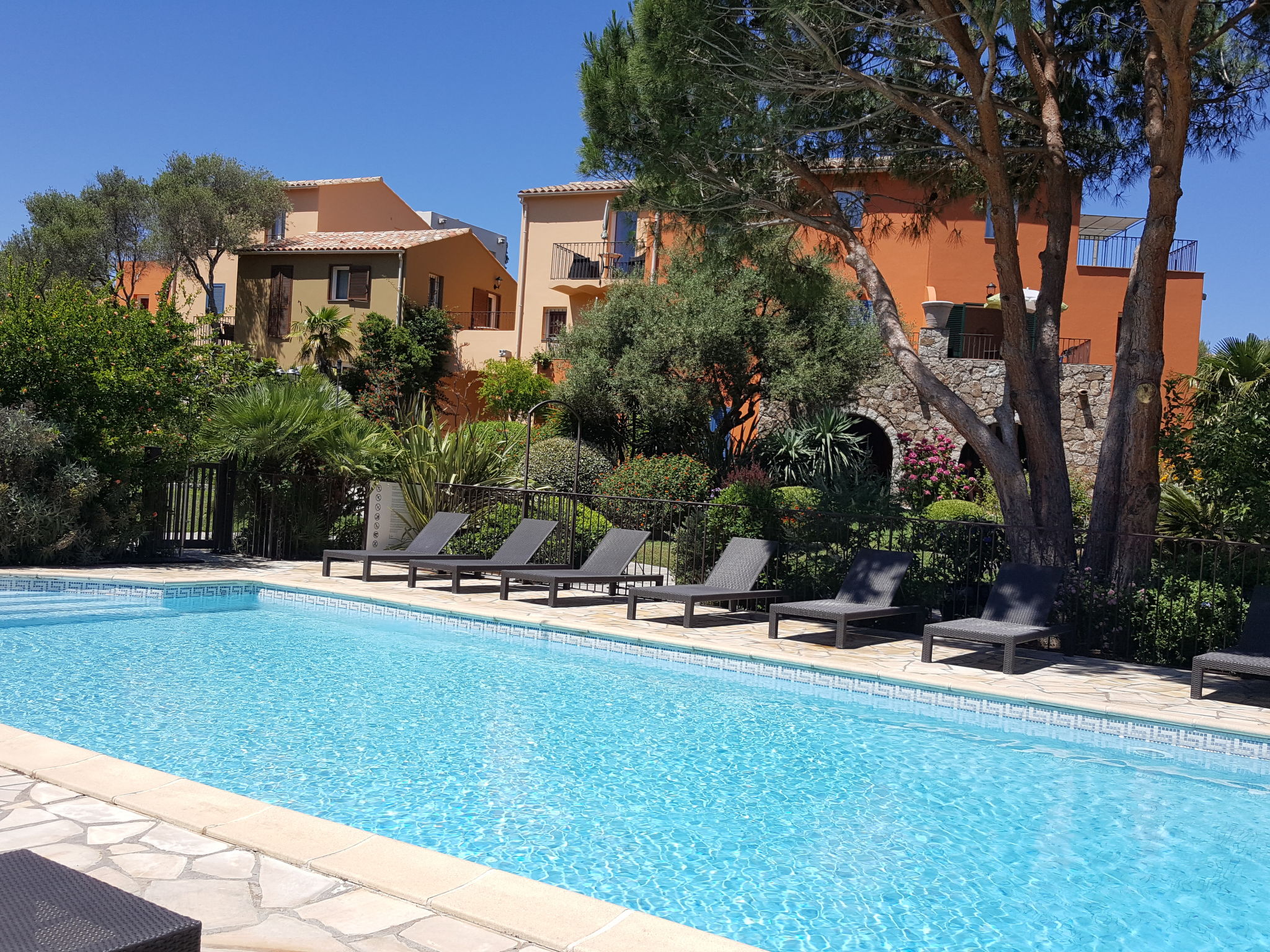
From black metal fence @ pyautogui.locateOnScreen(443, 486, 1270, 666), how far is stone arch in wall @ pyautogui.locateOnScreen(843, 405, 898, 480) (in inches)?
373

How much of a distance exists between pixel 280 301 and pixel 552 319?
31.8ft

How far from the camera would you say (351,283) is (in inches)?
1298

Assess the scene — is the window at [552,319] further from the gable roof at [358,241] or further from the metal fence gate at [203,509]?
the metal fence gate at [203,509]

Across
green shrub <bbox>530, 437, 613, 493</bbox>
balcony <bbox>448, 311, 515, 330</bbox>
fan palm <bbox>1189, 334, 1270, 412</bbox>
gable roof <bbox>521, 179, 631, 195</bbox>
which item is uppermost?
gable roof <bbox>521, 179, 631, 195</bbox>

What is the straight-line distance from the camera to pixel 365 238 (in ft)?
112

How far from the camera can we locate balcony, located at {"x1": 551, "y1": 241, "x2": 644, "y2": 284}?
98.4 ft

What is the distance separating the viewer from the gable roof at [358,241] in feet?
106

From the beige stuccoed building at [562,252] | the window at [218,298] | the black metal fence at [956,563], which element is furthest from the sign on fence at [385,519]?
the window at [218,298]

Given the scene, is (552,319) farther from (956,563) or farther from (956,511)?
(956,563)

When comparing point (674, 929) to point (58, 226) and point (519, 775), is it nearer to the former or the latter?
point (519, 775)

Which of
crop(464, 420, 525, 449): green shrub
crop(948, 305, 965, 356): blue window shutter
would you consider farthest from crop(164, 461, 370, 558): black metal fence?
crop(948, 305, 965, 356): blue window shutter

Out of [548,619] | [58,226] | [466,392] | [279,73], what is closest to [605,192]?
[466,392]

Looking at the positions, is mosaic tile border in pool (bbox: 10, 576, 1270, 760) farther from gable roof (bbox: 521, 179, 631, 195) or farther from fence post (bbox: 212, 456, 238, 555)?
gable roof (bbox: 521, 179, 631, 195)

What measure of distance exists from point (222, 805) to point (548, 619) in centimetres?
617
